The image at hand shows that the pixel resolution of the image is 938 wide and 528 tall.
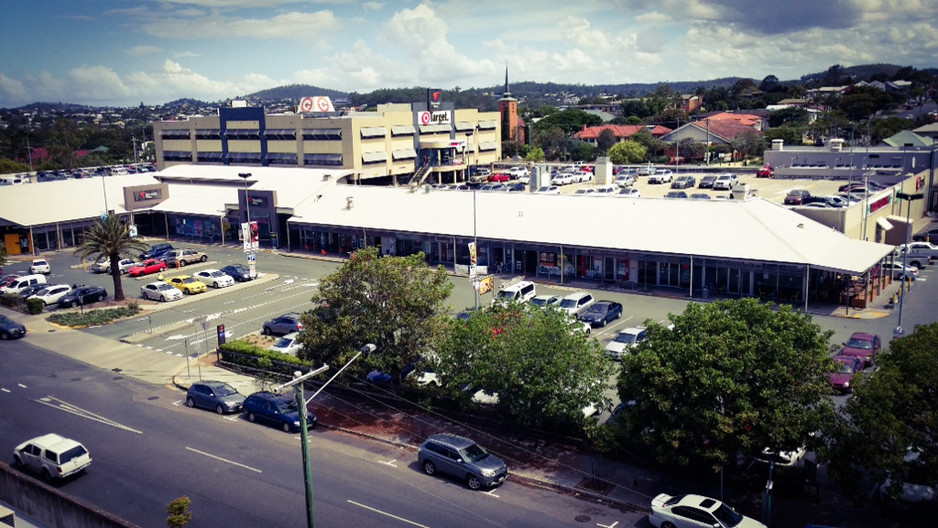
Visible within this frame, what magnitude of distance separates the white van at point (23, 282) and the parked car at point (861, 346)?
5681 cm

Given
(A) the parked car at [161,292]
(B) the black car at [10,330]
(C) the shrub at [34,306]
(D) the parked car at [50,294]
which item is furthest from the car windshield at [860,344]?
(D) the parked car at [50,294]

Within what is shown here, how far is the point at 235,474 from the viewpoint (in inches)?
1108

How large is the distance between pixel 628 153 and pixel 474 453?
94.8 meters

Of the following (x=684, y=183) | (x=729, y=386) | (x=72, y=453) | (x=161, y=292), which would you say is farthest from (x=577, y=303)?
(x=684, y=183)

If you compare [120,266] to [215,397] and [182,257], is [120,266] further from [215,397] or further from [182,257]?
[215,397]

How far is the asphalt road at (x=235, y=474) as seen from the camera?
24.8 m

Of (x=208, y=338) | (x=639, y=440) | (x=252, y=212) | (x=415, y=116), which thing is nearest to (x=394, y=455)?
(x=639, y=440)

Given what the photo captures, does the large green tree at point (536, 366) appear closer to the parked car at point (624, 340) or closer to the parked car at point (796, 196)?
the parked car at point (624, 340)

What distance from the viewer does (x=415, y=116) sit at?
10906 centimetres

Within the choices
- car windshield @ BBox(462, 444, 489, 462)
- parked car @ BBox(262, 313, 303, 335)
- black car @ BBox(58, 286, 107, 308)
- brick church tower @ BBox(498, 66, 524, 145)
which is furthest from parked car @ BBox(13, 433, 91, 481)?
brick church tower @ BBox(498, 66, 524, 145)

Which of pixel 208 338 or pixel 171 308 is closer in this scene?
pixel 208 338

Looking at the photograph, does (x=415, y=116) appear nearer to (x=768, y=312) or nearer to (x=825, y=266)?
(x=825, y=266)

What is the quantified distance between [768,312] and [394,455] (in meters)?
15.3

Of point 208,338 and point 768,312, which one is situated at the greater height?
point 768,312
